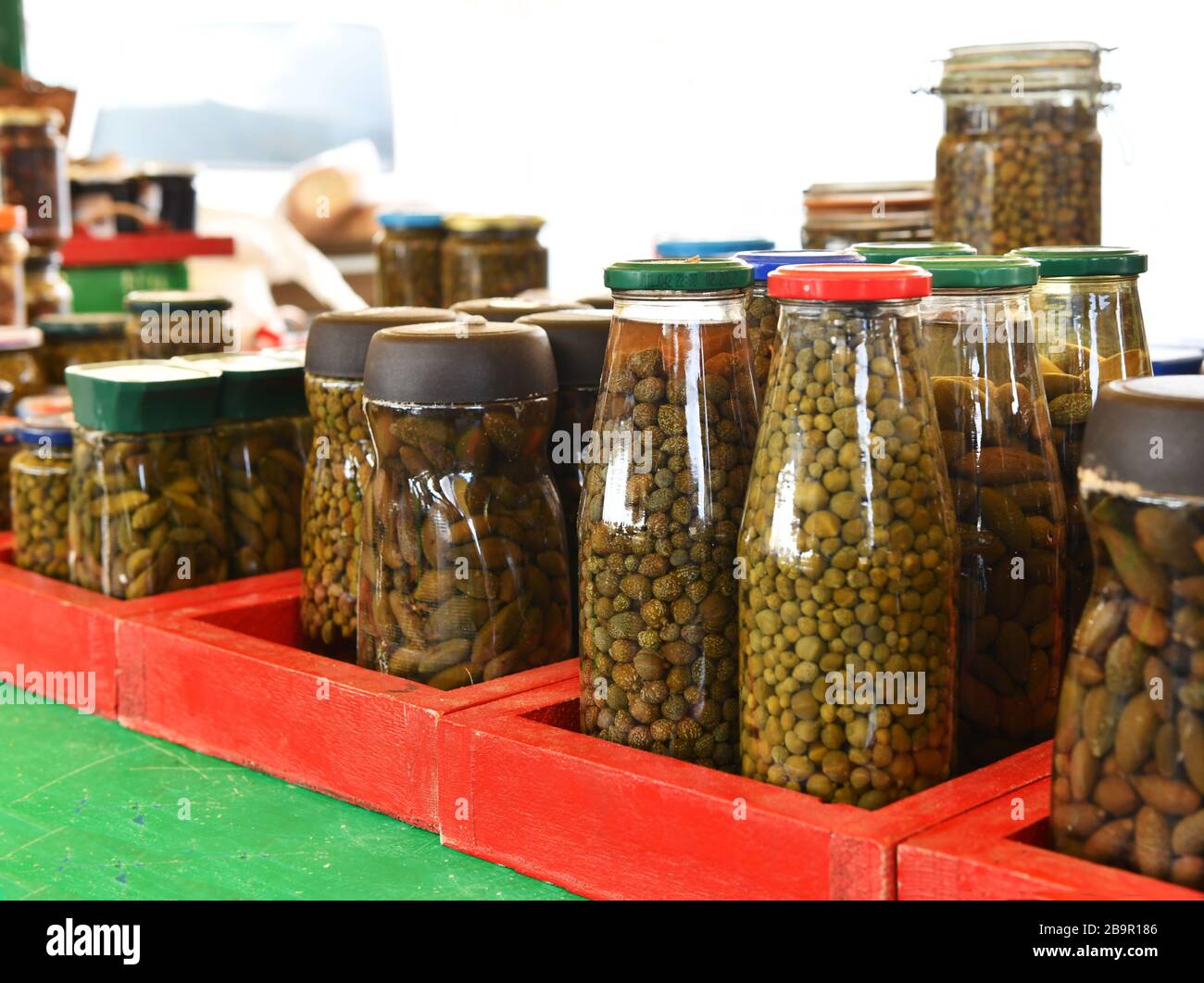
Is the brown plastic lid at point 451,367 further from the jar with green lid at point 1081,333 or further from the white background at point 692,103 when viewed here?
the white background at point 692,103

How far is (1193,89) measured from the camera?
267 cm

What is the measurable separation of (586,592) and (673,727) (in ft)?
0.31

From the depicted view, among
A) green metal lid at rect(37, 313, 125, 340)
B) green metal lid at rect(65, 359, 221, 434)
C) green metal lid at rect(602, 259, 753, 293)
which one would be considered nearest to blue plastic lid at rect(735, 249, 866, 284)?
green metal lid at rect(602, 259, 753, 293)

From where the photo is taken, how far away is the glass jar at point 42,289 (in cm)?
214

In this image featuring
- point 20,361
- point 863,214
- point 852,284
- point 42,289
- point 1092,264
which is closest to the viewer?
point 852,284

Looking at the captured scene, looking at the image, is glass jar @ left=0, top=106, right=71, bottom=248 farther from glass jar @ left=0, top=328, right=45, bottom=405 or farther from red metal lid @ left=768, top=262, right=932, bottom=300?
red metal lid @ left=768, top=262, right=932, bottom=300

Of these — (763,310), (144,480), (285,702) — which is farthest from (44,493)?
(763,310)

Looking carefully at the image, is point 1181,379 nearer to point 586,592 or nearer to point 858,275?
point 858,275

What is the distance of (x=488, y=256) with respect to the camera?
1689 mm

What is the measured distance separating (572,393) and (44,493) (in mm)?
521

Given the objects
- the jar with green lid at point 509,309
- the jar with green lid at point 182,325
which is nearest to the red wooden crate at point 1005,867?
the jar with green lid at point 509,309

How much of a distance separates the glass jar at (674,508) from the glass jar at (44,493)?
2.05 feet

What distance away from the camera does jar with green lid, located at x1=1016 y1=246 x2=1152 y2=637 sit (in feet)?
2.98

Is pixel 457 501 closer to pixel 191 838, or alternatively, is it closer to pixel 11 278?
pixel 191 838
